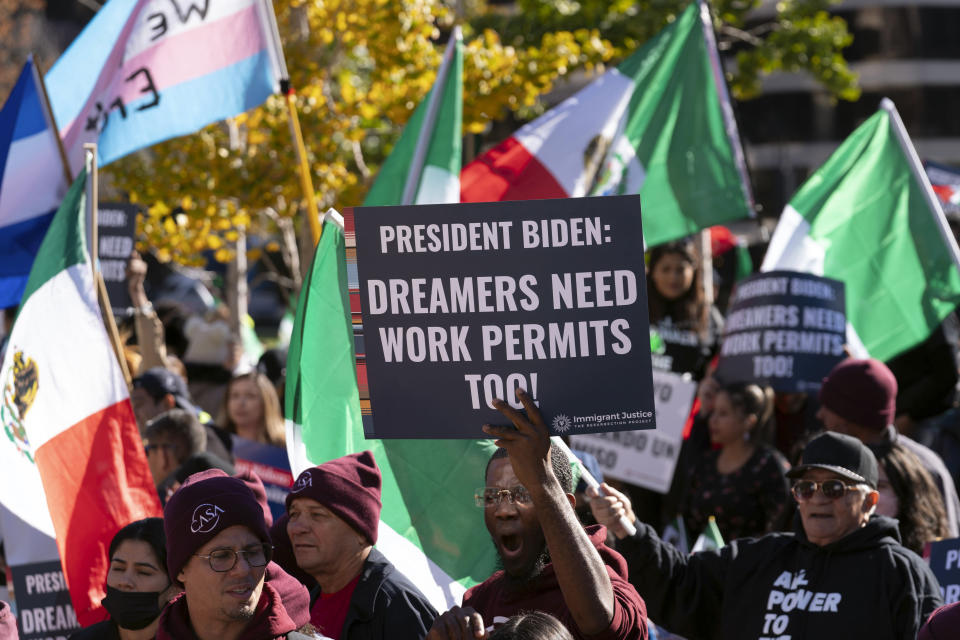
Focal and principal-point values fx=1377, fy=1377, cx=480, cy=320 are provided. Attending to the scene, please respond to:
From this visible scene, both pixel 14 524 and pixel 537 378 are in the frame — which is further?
pixel 14 524

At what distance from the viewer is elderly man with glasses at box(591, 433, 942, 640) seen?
176 inches

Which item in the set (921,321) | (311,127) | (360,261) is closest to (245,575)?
(360,261)

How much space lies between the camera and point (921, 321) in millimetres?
7652

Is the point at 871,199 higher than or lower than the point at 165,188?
lower

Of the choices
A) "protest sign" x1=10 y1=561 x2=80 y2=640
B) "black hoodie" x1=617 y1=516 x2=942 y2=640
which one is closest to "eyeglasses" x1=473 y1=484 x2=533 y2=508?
"black hoodie" x1=617 y1=516 x2=942 y2=640

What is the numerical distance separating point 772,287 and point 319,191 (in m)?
6.17

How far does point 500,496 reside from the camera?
386cm

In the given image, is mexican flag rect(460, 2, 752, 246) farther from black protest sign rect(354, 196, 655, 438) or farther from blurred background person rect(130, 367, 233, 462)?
black protest sign rect(354, 196, 655, 438)

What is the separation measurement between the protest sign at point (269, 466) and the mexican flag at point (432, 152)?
1448 millimetres

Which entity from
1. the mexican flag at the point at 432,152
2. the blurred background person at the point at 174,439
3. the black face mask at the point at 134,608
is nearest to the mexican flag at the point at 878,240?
the mexican flag at the point at 432,152

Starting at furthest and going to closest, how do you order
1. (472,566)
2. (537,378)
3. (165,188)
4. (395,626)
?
(165,188)
(472,566)
(395,626)
(537,378)

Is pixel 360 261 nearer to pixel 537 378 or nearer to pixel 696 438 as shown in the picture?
pixel 537 378

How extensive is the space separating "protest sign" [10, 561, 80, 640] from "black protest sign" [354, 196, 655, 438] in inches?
81.8

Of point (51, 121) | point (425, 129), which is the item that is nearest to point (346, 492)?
point (425, 129)
